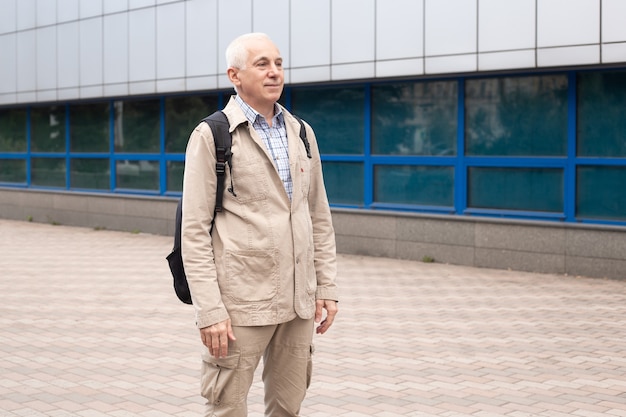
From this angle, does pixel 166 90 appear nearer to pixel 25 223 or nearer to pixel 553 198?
pixel 25 223

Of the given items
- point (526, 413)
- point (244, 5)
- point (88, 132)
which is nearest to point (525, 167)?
point (244, 5)

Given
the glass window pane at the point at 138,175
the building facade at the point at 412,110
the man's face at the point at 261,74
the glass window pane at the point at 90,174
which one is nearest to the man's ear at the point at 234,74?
the man's face at the point at 261,74

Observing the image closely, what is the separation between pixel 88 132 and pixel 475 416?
15.9 metres

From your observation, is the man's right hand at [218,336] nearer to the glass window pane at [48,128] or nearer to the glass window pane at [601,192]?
the glass window pane at [601,192]

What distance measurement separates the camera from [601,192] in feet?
38.2

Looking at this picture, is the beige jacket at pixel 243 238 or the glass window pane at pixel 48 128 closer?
the beige jacket at pixel 243 238

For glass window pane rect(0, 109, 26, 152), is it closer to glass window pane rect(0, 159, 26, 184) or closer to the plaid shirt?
glass window pane rect(0, 159, 26, 184)

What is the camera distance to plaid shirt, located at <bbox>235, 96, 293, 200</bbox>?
3.69m

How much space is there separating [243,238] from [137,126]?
612 inches

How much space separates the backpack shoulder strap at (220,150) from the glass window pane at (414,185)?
978cm

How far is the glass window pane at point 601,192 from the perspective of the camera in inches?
452

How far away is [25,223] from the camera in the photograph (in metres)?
20.7

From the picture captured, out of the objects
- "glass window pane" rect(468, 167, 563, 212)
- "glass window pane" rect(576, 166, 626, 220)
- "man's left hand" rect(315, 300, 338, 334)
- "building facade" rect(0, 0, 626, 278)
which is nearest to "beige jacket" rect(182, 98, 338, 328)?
"man's left hand" rect(315, 300, 338, 334)

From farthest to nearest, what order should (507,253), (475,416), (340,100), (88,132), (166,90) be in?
1. (88,132)
2. (166,90)
3. (340,100)
4. (507,253)
5. (475,416)
